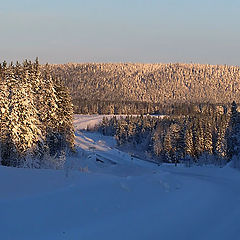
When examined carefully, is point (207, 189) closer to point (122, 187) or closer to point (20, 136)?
point (122, 187)

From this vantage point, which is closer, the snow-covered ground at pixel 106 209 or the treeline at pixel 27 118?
the snow-covered ground at pixel 106 209

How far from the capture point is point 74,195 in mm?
10102

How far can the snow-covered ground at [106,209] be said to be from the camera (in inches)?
327

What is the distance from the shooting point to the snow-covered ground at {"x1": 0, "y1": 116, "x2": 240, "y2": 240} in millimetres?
8297

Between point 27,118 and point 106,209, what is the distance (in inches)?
814

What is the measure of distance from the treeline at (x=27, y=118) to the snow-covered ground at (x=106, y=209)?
11.5 metres

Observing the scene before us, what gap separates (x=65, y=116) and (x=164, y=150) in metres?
31.1

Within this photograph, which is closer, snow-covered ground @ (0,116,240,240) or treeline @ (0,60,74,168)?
snow-covered ground @ (0,116,240,240)

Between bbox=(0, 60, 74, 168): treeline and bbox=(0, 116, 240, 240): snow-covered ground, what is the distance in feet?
37.7

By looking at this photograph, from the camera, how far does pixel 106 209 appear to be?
9.72 m

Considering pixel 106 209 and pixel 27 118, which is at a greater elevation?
pixel 106 209

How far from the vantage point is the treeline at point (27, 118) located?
27.9m

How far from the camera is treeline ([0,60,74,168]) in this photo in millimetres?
27891

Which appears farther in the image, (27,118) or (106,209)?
(27,118)
